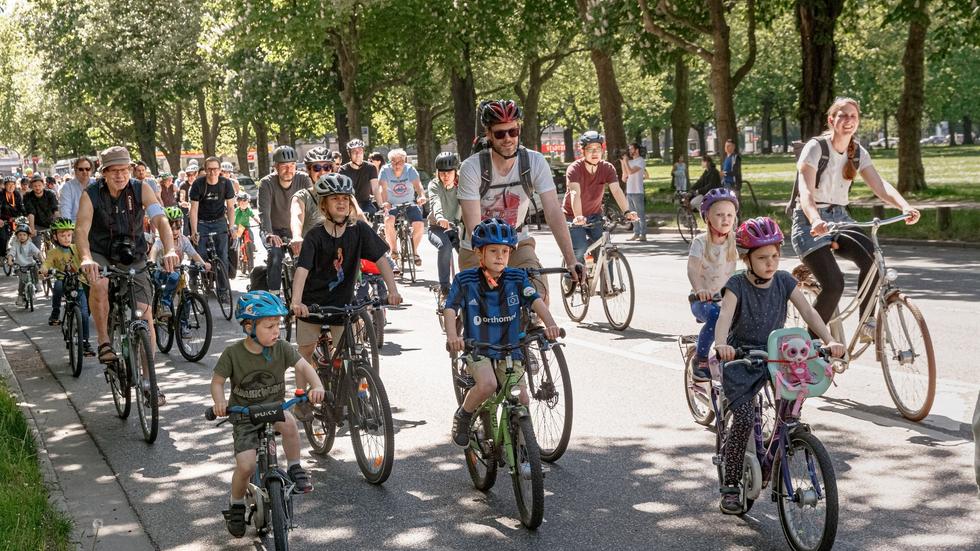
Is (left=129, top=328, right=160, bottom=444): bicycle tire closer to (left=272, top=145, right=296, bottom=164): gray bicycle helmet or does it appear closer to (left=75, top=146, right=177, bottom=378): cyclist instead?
(left=75, top=146, right=177, bottom=378): cyclist

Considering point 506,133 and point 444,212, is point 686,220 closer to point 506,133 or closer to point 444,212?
point 444,212

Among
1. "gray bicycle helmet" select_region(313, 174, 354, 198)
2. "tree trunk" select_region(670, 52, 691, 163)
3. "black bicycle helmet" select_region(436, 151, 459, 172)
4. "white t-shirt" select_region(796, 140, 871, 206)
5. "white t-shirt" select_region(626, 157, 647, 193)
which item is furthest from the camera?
"tree trunk" select_region(670, 52, 691, 163)

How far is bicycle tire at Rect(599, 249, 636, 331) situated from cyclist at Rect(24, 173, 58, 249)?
452 inches

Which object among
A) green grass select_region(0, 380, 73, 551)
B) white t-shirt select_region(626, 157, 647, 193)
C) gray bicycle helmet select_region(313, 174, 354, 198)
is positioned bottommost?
green grass select_region(0, 380, 73, 551)

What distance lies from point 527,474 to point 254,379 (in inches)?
54.7

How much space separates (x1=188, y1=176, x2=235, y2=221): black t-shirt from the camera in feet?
50.2

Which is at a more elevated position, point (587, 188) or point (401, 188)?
point (401, 188)

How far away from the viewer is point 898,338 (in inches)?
292

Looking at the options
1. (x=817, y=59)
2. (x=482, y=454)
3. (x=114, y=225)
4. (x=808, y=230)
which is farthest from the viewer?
(x=817, y=59)

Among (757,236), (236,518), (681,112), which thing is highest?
(681,112)

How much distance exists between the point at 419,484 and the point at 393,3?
29.5 m

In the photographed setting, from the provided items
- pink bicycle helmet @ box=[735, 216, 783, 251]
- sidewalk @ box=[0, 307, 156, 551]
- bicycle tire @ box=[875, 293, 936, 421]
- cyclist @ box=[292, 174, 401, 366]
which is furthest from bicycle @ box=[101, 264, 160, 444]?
bicycle tire @ box=[875, 293, 936, 421]

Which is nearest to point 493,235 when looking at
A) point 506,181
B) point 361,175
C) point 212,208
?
point 506,181

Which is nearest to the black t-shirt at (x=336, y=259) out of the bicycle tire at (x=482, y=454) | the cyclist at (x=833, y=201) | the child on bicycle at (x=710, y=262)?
the bicycle tire at (x=482, y=454)
